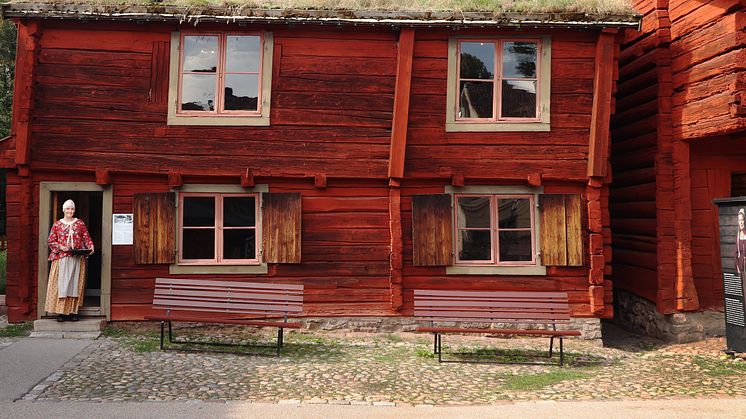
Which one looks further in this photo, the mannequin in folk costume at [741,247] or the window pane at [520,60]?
the window pane at [520,60]

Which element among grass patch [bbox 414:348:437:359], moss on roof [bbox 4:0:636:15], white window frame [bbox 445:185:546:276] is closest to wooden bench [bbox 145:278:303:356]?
grass patch [bbox 414:348:437:359]

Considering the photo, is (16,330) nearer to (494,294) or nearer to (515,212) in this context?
(494,294)

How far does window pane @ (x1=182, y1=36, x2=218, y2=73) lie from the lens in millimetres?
9484

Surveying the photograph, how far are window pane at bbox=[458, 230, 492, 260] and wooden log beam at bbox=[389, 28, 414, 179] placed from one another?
5.05ft

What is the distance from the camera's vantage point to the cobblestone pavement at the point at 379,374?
6.29 meters

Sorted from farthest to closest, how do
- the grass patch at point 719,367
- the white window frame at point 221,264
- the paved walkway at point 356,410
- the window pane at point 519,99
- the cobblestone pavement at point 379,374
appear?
1. the window pane at point 519,99
2. the white window frame at point 221,264
3. the grass patch at point 719,367
4. the cobblestone pavement at point 379,374
5. the paved walkway at point 356,410

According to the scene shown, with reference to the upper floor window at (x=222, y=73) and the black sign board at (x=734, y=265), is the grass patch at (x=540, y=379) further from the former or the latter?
the upper floor window at (x=222, y=73)

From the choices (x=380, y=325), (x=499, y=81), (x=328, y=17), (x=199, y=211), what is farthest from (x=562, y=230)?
(x=199, y=211)

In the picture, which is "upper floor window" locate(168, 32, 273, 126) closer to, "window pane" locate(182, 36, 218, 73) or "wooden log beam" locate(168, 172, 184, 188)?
"window pane" locate(182, 36, 218, 73)

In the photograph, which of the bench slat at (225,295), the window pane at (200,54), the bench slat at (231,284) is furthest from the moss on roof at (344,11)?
the bench slat at (225,295)

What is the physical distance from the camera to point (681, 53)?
9773 mm

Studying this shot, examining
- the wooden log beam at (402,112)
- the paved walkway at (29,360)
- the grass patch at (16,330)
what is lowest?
the paved walkway at (29,360)

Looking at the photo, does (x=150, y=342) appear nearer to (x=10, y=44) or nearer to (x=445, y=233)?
(x=445, y=233)

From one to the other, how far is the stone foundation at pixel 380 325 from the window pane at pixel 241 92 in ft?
11.9
